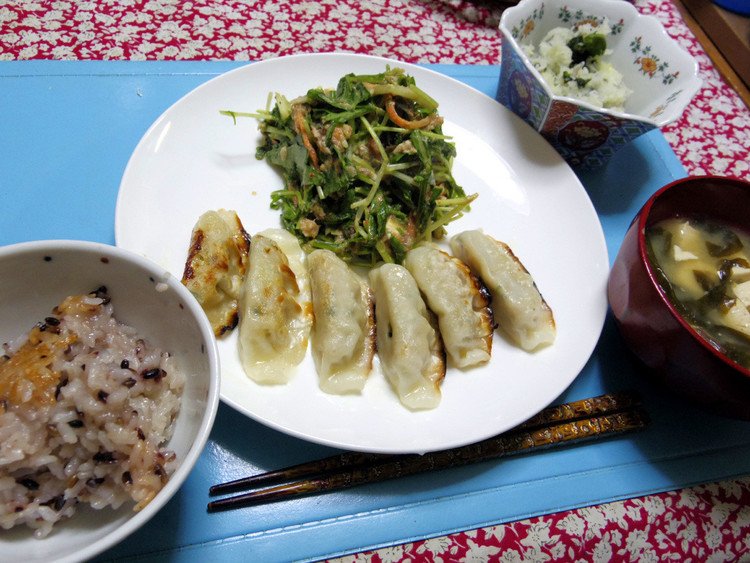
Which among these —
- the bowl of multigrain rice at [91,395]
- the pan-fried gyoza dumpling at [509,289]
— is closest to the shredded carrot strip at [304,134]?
the pan-fried gyoza dumpling at [509,289]

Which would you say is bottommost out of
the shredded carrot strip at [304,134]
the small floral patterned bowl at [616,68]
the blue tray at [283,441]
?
the blue tray at [283,441]

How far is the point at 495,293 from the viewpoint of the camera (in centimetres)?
193

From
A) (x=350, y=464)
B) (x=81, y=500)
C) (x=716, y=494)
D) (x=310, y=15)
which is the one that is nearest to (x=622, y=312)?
(x=716, y=494)

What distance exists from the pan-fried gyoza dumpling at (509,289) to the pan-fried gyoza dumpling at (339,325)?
0.42 meters

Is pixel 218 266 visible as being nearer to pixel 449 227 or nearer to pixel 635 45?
pixel 449 227

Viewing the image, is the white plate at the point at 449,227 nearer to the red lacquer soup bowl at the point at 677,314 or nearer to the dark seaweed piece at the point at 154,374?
the red lacquer soup bowl at the point at 677,314

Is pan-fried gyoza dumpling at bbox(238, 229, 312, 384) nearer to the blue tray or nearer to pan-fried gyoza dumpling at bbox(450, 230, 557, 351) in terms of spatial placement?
the blue tray

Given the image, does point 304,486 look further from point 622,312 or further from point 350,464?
point 622,312

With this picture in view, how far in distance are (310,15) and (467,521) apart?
260 centimetres

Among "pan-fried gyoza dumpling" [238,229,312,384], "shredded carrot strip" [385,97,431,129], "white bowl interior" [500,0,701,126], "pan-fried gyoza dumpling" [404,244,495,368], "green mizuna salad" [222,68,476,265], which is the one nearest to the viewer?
"pan-fried gyoza dumpling" [238,229,312,384]

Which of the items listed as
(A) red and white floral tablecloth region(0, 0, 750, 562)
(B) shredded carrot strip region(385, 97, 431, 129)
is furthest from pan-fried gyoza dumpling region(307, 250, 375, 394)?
(B) shredded carrot strip region(385, 97, 431, 129)

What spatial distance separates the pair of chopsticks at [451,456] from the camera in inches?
59.6

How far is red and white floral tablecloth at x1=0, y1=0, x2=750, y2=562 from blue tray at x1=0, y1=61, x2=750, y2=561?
0.21ft

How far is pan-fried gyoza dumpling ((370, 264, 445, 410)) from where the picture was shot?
5.44 ft
